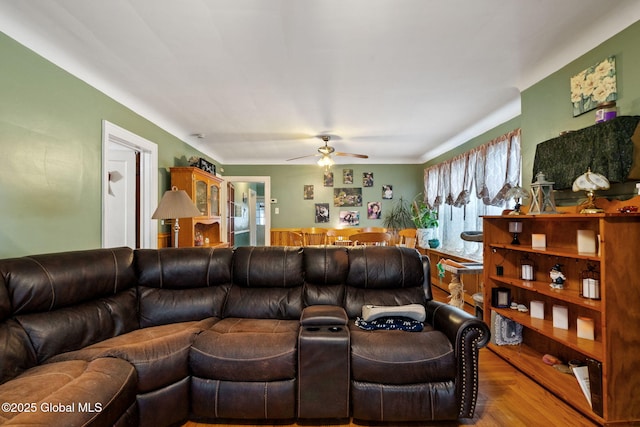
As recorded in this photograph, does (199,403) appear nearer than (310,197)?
Yes

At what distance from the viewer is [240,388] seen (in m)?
1.70

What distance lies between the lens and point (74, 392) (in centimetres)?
122

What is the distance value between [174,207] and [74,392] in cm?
176

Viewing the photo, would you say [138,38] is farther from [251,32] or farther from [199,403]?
[199,403]

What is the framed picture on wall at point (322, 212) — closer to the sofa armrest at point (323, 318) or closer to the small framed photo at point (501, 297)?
the small framed photo at point (501, 297)

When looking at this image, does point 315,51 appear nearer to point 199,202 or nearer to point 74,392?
point 74,392

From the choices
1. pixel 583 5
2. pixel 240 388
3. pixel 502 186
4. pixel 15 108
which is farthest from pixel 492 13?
pixel 15 108

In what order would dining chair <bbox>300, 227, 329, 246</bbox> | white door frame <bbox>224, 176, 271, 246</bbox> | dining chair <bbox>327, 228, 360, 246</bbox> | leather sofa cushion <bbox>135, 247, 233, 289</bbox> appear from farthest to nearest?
white door frame <bbox>224, 176, 271, 246</bbox> < dining chair <bbox>300, 227, 329, 246</bbox> < dining chair <bbox>327, 228, 360, 246</bbox> < leather sofa cushion <bbox>135, 247, 233, 289</bbox>

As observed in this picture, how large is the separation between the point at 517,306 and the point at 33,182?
395 cm

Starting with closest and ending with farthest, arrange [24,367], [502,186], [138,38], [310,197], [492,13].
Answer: [24,367], [492,13], [138,38], [502,186], [310,197]

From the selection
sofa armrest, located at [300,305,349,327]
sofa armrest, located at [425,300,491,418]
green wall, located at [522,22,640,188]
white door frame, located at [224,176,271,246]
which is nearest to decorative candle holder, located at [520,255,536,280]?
green wall, located at [522,22,640,188]

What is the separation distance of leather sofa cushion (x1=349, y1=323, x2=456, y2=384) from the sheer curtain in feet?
6.73

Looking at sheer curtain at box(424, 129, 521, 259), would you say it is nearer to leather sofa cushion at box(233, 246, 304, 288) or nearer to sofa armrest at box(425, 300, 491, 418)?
sofa armrest at box(425, 300, 491, 418)

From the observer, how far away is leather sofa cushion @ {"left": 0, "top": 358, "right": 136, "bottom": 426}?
42.9 inches
